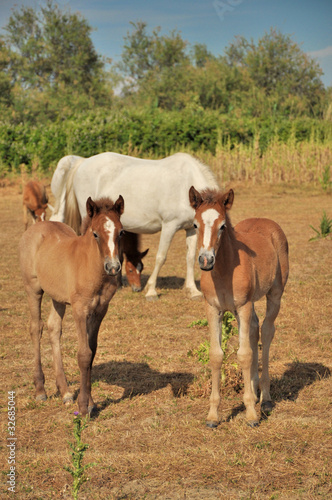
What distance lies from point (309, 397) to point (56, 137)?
23.6 meters

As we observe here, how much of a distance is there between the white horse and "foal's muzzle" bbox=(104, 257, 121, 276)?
4804mm

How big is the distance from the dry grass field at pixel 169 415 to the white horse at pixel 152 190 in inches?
43.8

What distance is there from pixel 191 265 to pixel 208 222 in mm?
5415

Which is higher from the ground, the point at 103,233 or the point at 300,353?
the point at 103,233

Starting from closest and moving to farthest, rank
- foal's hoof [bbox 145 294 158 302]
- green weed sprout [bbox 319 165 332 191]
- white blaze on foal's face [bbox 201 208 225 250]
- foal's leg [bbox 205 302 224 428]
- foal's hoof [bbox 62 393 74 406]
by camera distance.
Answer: white blaze on foal's face [bbox 201 208 225 250] < foal's leg [bbox 205 302 224 428] < foal's hoof [bbox 62 393 74 406] < foal's hoof [bbox 145 294 158 302] < green weed sprout [bbox 319 165 332 191]

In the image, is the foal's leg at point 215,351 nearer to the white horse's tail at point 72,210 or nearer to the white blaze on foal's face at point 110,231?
the white blaze on foal's face at point 110,231

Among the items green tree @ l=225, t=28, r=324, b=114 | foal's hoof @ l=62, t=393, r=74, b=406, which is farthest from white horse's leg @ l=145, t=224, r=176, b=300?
green tree @ l=225, t=28, r=324, b=114

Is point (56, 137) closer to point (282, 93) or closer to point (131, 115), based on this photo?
point (131, 115)

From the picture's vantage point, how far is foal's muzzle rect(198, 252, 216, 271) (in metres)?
4.27

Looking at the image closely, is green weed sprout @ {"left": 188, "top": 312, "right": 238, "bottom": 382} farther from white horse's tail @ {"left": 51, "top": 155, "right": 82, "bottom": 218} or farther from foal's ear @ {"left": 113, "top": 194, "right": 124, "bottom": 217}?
white horse's tail @ {"left": 51, "top": 155, "right": 82, "bottom": 218}

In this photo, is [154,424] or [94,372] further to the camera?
[94,372]

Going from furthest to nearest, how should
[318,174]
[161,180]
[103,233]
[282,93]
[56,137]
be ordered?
1. [282,93]
2. [56,137]
3. [318,174]
4. [161,180]
5. [103,233]

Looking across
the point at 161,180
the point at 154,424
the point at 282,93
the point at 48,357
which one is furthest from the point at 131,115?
the point at 282,93

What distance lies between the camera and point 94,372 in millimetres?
6289
